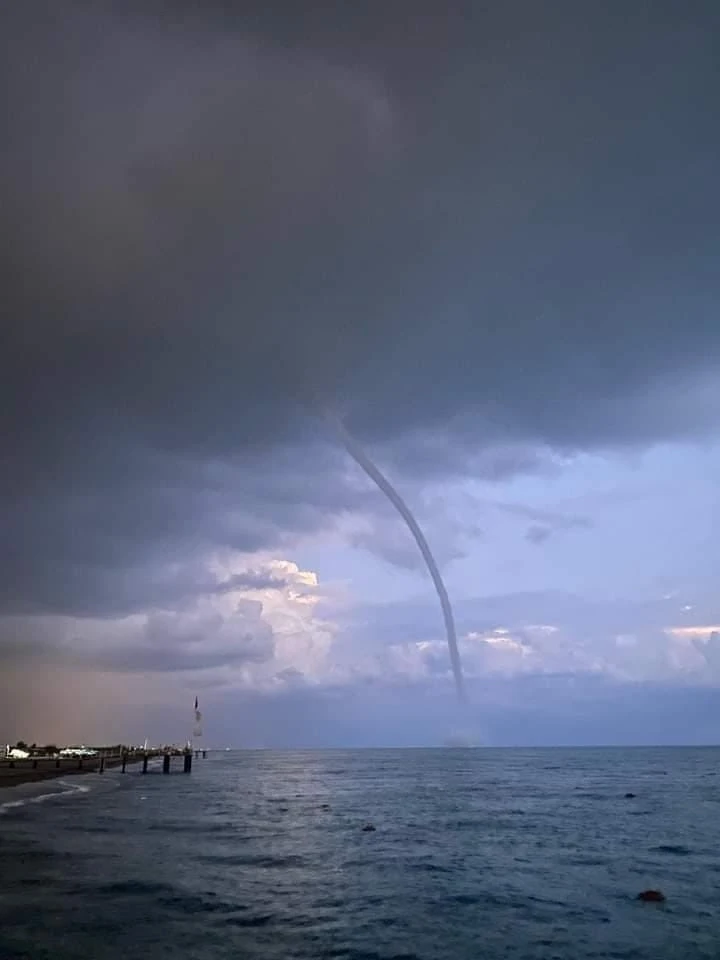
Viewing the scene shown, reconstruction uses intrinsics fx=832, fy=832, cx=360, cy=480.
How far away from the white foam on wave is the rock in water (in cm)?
5125

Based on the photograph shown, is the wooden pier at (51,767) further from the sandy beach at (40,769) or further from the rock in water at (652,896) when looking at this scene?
the rock in water at (652,896)

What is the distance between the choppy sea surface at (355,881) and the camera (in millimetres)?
25766

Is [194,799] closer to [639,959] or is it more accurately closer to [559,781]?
[559,781]

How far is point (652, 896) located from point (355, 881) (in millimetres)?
12468

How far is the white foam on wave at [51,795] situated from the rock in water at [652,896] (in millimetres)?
51251

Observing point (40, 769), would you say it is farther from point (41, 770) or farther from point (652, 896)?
point (652, 896)

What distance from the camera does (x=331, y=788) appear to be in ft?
349

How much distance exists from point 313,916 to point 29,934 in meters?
9.47

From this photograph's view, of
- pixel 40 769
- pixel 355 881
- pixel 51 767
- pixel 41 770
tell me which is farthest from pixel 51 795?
pixel 51 767

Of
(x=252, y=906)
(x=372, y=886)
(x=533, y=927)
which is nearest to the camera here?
(x=533, y=927)

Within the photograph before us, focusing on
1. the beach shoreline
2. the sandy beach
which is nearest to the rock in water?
the beach shoreline

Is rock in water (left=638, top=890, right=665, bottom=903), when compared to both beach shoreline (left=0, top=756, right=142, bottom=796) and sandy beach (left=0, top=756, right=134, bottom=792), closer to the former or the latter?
beach shoreline (left=0, top=756, right=142, bottom=796)

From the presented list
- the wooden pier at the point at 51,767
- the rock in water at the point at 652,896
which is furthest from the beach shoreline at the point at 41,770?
the rock in water at the point at 652,896

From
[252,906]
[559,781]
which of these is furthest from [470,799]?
[252,906]
